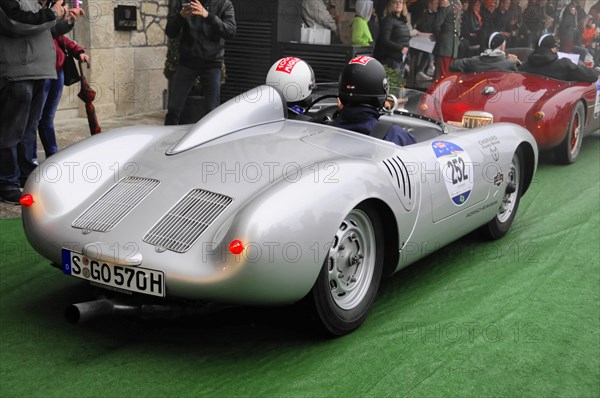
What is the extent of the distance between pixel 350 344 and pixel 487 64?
6.26 meters

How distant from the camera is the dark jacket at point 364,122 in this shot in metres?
4.53

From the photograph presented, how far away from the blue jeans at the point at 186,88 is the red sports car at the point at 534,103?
2452 mm

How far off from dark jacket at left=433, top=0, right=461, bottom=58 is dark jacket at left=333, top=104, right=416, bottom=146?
26.4 ft

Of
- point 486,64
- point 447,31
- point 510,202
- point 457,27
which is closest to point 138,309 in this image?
point 510,202

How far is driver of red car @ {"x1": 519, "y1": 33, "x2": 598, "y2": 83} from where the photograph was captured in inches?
344

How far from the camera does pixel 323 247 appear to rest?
3.50 m

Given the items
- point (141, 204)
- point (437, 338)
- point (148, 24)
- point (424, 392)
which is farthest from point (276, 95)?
point (148, 24)

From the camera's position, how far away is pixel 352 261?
3.87 m

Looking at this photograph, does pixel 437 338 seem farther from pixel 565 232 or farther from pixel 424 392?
pixel 565 232

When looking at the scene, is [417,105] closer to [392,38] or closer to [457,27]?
[392,38]

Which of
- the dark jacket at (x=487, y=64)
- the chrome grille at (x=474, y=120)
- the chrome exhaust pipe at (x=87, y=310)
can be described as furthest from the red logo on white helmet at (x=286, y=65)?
the dark jacket at (x=487, y=64)

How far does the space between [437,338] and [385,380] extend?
561 millimetres

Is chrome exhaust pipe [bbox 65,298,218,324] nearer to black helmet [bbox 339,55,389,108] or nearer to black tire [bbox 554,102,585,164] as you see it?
black helmet [bbox 339,55,389,108]

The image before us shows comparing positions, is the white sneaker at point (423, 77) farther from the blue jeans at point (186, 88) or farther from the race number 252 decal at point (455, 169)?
the race number 252 decal at point (455, 169)
